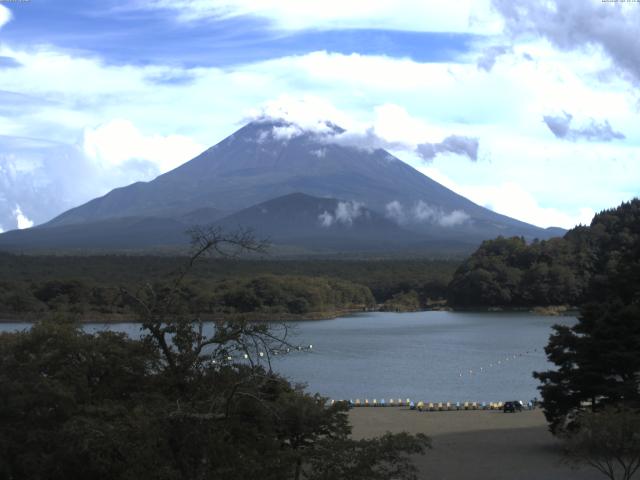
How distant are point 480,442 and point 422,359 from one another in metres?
19.2

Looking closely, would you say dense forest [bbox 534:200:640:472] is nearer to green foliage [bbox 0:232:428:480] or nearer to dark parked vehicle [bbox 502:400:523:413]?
dark parked vehicle [bbox 502:400:523:413]

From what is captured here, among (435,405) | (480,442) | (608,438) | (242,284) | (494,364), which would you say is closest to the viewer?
(608,438)

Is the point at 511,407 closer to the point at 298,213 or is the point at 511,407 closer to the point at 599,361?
the point at 599,361

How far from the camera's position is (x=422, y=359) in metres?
37.4

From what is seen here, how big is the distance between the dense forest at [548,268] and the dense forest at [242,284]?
17.3 feet

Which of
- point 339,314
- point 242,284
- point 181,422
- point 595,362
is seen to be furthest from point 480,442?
point 339,314

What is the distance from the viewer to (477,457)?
1650 centimetres

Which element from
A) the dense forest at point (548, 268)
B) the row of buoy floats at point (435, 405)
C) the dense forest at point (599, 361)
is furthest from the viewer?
Answer: the dense forest at point (548, 268)

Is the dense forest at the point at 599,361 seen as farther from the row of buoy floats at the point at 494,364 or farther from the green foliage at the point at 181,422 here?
the row of buoy floats at the point at 494,364

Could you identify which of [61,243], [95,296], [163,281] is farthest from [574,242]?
[61,243]

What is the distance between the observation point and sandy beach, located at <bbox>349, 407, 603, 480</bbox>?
1507 cm

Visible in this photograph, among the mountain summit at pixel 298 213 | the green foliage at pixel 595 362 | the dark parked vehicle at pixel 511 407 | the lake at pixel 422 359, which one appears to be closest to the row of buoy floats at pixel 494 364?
the lake at pixel 422 359

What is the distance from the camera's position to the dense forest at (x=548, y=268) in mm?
70188

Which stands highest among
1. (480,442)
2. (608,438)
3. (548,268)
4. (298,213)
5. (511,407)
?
(298,213)
